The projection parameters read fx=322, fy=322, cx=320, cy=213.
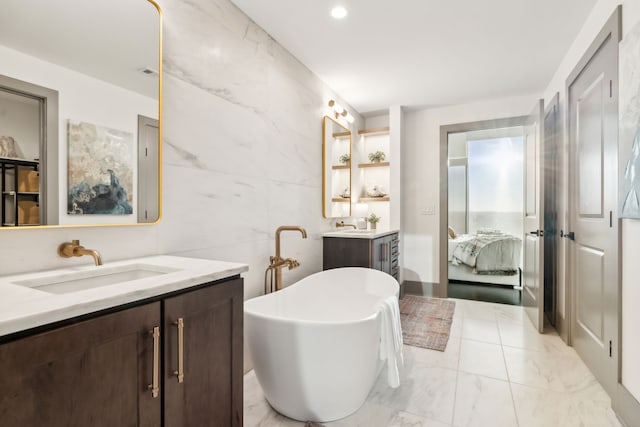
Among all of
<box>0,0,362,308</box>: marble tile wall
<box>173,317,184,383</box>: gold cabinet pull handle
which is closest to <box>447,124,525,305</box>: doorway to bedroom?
<box>0,0,362,308</box>: marble tile wall

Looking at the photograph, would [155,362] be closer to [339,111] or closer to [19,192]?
[19,192]

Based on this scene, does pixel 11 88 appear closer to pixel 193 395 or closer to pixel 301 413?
pixel 193 395

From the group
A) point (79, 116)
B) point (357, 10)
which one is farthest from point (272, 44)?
point (79, 116)

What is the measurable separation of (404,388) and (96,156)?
205 cm

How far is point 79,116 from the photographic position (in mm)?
1251

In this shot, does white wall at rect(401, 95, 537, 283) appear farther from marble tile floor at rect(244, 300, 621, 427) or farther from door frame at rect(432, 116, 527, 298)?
marble tile floor at rect(244, 300, 621, 427)

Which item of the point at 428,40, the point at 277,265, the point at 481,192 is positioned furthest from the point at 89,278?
the point at 481,192

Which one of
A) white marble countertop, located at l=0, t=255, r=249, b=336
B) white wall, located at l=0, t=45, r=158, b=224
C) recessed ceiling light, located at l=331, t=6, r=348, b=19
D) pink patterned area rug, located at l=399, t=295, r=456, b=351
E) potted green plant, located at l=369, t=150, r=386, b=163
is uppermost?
recessed ceiling light, located at l=331, t=6, r=348, b=19

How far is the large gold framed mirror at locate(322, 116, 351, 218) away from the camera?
A: 3238 millimetres

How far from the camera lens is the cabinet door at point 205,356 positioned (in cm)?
96

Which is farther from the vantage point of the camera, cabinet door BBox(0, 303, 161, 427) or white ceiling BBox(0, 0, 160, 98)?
white ceiling BBox(0, 0, 160, 98)

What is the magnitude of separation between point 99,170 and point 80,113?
227mm

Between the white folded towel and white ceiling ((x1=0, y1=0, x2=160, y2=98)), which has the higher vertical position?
white ceiling ((x1=0, y1=0, x2=160, y2=98))

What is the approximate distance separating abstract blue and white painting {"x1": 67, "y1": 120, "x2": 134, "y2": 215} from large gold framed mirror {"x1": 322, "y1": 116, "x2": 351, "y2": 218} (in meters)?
1.97
